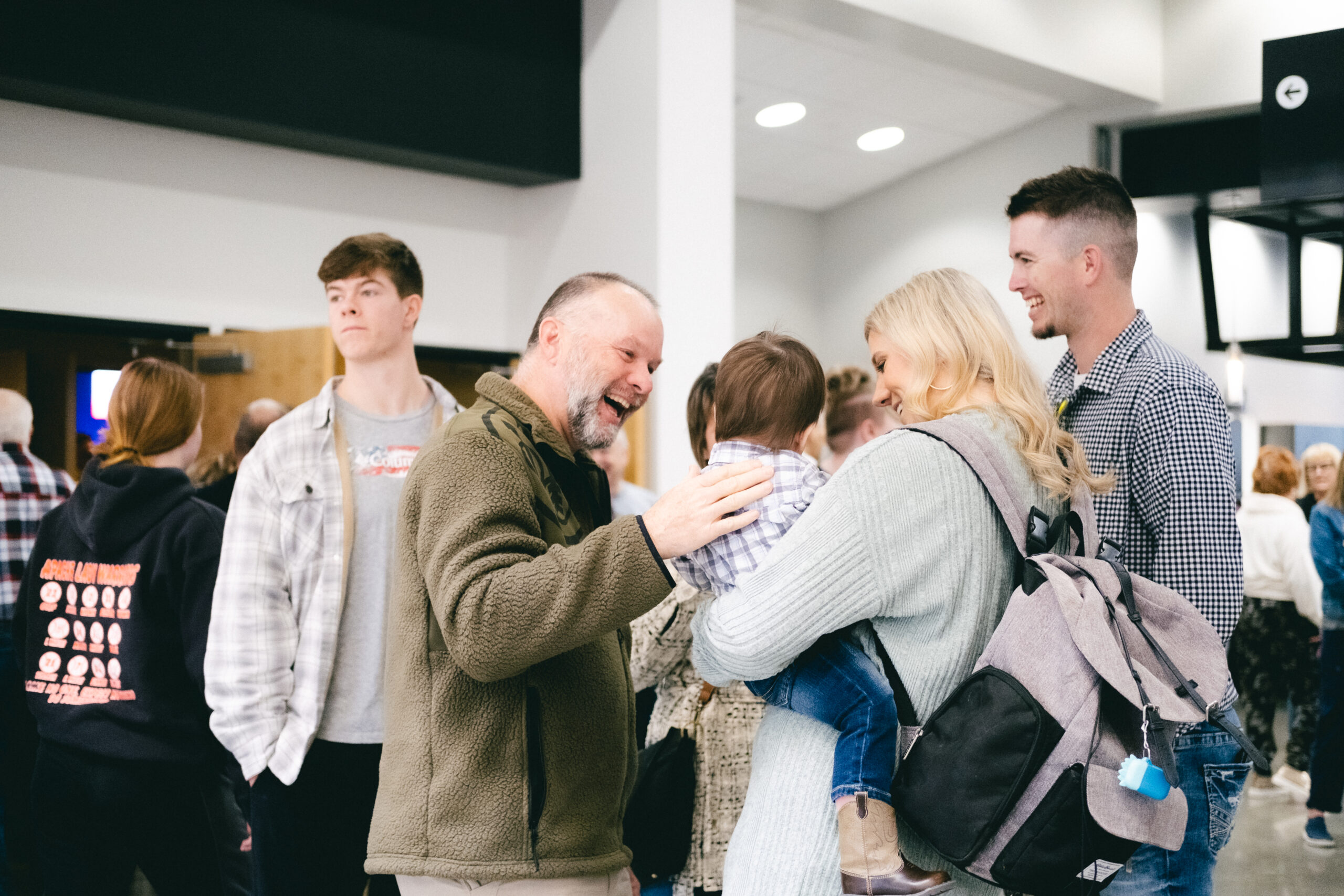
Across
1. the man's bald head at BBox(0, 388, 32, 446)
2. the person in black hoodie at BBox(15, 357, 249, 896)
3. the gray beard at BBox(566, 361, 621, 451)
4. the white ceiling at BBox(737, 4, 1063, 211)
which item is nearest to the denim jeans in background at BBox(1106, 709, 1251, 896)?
the gray beard at BBox(566, 361, 621, 451)

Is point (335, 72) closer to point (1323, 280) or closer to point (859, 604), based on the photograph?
point (859, 604)

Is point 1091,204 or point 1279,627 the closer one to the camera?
point 1091,204

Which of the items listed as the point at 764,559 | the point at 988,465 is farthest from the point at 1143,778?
the point at 764,559

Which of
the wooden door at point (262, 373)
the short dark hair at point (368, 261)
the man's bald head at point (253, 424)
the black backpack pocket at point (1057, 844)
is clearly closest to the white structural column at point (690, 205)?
the wooden door at point (262, 373)

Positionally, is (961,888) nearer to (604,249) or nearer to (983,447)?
(983,447)

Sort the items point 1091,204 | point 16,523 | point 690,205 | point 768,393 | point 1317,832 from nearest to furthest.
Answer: point 768,393 < point 1091,204 < point 16,523 < point 690,205 < point 1317,832

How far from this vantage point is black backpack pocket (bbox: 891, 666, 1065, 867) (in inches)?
55.8

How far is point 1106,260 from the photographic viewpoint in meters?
2.29

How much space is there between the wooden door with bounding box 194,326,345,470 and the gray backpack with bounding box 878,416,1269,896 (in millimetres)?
3456

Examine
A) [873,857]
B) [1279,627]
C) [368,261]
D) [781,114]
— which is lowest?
[1279,627]

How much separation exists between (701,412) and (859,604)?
4.39 feet

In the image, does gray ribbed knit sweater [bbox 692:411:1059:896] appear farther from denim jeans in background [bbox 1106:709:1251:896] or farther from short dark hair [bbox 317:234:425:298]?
short dark hair [bbox 317:234:425:298]

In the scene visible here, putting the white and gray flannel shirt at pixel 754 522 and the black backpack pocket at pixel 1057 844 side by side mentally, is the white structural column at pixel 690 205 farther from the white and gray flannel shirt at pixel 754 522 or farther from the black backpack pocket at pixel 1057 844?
the black backpack pocket at pixel 1057 844

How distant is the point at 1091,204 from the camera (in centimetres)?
229
